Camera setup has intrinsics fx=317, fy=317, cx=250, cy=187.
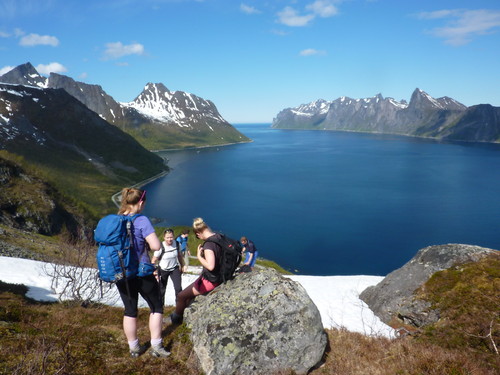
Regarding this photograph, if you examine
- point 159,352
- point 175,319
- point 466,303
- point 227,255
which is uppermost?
point 227,255

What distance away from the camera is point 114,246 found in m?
5.49

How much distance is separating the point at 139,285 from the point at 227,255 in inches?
82.3

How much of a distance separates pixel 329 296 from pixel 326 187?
102603mm

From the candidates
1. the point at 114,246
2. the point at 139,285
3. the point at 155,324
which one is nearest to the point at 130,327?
the point at 155,324

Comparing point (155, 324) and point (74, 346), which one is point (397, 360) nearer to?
point (155, 324)

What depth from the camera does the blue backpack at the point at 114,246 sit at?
541 cm

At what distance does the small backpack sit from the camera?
7.21 m

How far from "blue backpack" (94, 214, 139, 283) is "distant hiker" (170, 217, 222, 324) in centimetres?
187

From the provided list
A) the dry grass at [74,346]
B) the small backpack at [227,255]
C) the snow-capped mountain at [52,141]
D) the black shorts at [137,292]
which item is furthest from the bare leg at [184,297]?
the snow-capped mountain at [52,141]

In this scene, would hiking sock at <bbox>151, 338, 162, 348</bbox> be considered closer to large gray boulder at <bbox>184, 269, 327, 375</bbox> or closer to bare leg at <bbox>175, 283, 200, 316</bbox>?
large gray boulder at <bbox>184, 269, 327, 375</bbox>

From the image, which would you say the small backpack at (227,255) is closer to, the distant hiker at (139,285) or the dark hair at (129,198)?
the distant hiker at (139,285)

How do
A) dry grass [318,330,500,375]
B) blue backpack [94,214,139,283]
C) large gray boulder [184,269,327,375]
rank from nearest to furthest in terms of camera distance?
1. blue backpack [94,214,139,283]
2. dry grass [318,330,500,375]
3. large gray boulder [184,269,327,375]

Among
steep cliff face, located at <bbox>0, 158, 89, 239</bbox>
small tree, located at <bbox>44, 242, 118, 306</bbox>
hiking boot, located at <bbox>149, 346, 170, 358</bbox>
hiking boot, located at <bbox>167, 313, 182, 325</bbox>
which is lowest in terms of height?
steep cliff face, located at <bbox>0, 158, 89, 239</bbox>

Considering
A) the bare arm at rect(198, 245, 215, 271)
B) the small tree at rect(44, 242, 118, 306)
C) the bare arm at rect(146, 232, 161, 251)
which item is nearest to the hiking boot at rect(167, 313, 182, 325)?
the bare arm at rect(198, 245, 215, 271)
